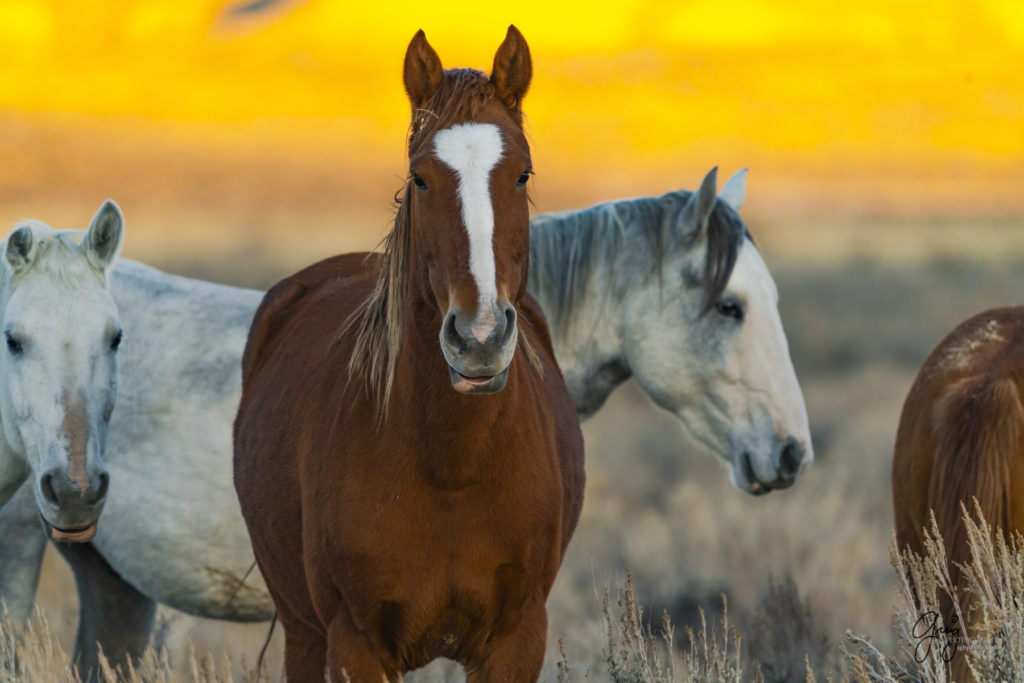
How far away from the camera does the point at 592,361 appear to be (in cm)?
499

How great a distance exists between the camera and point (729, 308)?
15.7ft

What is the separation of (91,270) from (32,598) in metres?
1.56

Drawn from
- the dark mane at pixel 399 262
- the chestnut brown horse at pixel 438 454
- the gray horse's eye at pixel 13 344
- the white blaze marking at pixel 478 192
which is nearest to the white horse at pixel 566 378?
the gray horse's eye at pixel 13 344

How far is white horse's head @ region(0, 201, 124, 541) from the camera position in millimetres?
3594

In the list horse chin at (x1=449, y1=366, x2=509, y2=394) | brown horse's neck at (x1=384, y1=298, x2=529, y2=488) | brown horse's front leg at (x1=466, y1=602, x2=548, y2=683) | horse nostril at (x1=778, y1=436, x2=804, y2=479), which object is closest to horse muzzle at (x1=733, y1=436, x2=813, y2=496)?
horse nostril at (x1=778, y1=436, x2=804, y2=479)

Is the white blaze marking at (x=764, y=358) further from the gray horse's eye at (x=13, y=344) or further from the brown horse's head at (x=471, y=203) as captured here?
the gray horse's eye at (x=13, y=344)

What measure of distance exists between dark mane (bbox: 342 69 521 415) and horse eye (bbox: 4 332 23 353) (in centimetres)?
122

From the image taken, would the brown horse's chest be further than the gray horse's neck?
No

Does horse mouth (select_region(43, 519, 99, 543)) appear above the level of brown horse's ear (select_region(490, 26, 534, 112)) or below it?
below

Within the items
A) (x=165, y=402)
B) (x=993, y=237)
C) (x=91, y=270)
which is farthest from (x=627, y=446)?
(x=993, y=237)

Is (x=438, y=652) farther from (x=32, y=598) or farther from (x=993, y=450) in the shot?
(x=32, y=598)

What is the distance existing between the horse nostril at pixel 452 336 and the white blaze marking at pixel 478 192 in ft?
0.15

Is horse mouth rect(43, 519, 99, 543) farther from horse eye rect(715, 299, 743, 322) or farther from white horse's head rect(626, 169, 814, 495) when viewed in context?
horse eye rect(715, 299, 743, 322)

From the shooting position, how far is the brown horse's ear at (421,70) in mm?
2961
